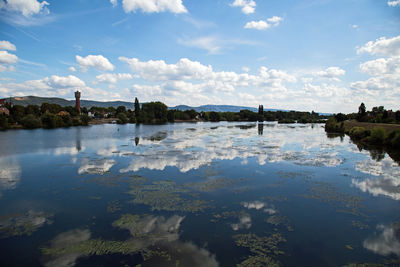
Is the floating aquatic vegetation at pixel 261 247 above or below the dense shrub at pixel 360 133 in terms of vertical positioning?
below

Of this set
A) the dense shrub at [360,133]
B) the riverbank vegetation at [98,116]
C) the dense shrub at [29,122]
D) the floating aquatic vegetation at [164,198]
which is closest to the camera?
the floating aquatic vegetation at [164,198]

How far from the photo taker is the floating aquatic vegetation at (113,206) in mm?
10609

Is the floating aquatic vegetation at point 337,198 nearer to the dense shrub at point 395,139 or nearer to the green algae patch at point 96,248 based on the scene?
the green algae patch at point 96,248

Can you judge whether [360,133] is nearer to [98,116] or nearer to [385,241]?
[385,241]

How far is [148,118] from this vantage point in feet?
380

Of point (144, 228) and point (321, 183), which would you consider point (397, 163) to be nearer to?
point (321, 183)

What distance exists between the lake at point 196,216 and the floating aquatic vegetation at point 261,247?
0.11 feet

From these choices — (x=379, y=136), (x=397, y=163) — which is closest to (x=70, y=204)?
(x=397, y=163)

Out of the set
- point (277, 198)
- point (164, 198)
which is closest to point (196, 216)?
point (164, 198)

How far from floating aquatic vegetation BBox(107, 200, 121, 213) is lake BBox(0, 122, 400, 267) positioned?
5 cm

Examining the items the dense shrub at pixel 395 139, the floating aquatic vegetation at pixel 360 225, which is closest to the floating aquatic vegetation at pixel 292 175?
the floating aquatic vegetation at pixel 360 225

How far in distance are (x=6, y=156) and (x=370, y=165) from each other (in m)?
34.8

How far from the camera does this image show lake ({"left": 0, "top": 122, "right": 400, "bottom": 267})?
7457mm

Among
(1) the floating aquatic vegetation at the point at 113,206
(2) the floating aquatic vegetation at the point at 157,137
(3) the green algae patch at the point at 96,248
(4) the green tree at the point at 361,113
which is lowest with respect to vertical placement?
(3) the green algae patch at the point at 96,248
